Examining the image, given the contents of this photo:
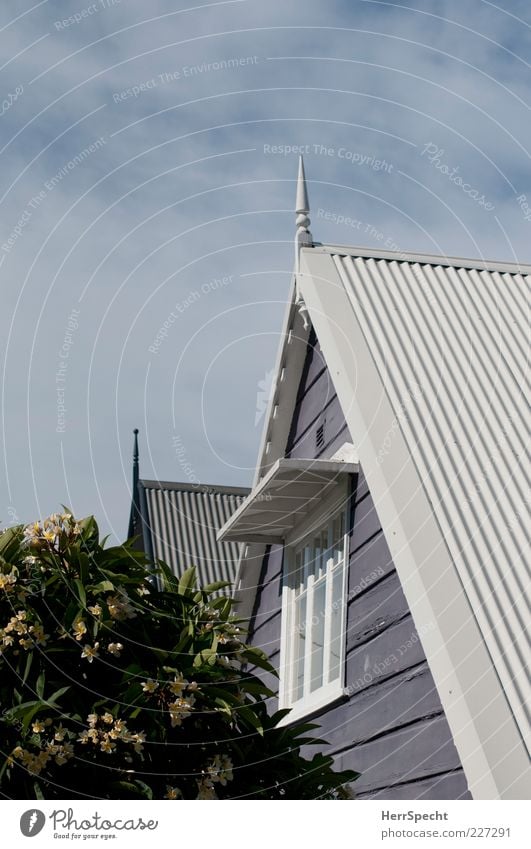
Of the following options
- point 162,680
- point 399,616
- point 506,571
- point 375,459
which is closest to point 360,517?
point 399,616

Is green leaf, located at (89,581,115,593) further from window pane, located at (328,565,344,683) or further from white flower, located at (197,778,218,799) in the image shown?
window pane, located at (328,565,344,683)

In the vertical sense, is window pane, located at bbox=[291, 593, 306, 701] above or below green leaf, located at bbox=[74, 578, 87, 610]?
above

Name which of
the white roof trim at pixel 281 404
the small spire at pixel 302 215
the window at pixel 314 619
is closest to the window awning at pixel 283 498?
the window at pixel 314 619

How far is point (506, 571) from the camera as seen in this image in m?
5.03

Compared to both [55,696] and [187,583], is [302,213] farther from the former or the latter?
[55,696]

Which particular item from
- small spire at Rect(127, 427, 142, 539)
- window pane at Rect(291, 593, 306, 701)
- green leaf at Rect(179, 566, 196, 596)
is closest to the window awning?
window pane at Rect(291, 593, 306, 701)

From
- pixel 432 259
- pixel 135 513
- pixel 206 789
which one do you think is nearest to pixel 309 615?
pixel 432 259

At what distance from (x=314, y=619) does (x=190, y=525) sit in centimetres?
820

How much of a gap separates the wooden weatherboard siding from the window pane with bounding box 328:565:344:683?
0.25m

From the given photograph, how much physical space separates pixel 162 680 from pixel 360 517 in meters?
2.67

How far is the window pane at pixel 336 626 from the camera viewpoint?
7.36m

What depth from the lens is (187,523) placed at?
16203 millimetres

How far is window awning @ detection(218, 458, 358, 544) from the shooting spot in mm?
7078

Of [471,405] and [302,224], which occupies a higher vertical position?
[302,224]
